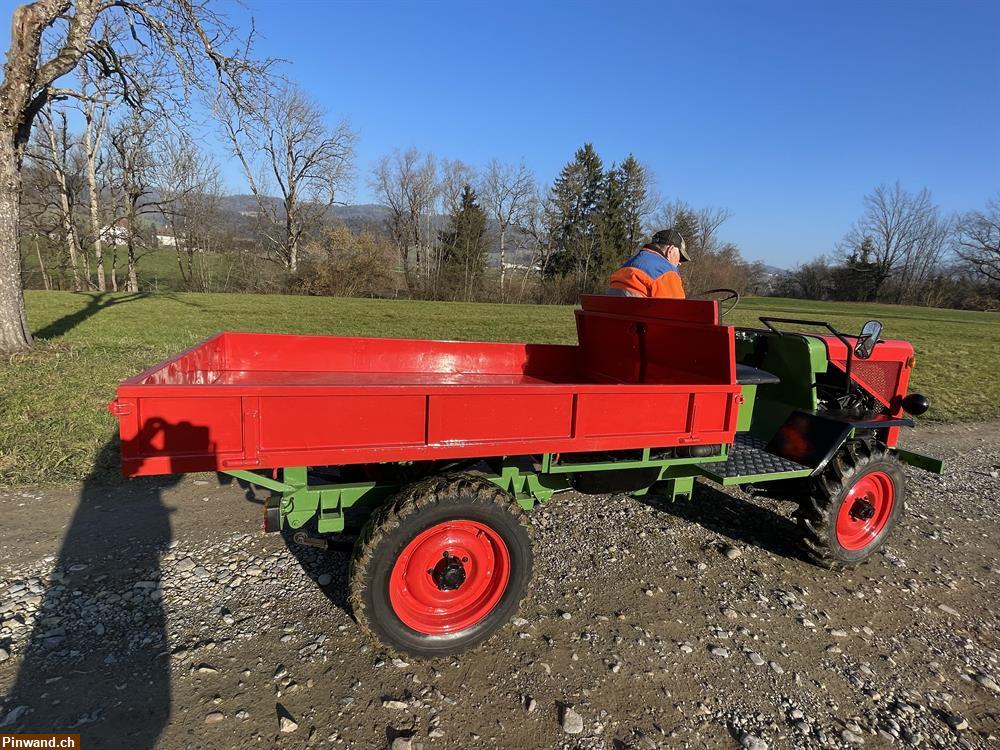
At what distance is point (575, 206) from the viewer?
39.4m

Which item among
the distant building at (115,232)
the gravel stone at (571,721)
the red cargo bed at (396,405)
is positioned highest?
the distant building at (115,232)

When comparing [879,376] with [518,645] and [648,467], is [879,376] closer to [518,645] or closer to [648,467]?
[648,467]

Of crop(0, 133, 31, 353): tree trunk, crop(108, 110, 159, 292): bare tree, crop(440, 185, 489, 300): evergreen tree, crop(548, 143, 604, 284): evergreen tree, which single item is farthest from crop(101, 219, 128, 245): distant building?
crop(548, 143, 604, 284): evergreen tree

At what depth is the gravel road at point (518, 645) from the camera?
2.27 m

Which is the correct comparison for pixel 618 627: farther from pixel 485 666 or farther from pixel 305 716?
pixel 305 716

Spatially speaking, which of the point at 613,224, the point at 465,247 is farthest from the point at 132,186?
the point at 613,224

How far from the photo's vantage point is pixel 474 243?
3581 cm

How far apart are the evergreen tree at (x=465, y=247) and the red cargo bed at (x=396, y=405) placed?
29.6 m

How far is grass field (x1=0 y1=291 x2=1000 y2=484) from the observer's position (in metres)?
4.81

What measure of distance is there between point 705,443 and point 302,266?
31.7 meters

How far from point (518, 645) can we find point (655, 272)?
9.08 ft

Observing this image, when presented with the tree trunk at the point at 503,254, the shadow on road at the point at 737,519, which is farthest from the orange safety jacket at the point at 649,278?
the tree trunk at the point at 503,254

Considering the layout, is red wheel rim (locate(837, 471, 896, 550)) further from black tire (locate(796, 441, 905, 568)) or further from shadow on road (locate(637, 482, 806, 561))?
shadow on road (locate(637, 482, 806, 561))

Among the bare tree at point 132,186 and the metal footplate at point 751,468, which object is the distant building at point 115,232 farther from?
the metal footplate at point 751,468
